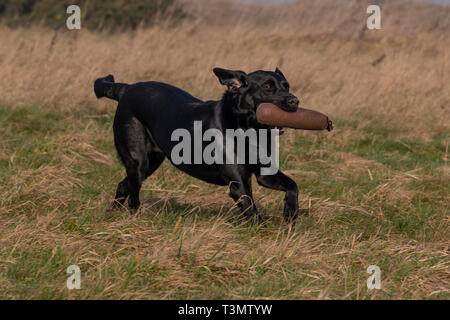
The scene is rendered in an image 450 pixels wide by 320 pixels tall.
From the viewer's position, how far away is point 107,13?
15.5m

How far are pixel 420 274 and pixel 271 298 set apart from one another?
3.14ft

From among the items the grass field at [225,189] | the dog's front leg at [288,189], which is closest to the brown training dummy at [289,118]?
the dog's front leg at [288,189]

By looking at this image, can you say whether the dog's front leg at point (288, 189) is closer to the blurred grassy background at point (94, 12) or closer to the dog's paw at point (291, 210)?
the dog's paw at point (291, 210)

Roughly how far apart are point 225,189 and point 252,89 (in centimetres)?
127

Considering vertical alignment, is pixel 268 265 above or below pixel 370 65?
below

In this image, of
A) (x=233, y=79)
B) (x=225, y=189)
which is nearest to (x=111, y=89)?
(x=225, y=189)

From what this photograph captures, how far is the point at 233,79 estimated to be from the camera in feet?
13.7

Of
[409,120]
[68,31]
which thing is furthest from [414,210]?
[68,31]

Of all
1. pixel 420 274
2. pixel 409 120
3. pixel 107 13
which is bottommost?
pixel 420 274

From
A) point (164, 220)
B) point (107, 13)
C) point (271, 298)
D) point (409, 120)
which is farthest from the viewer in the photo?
point (107, 13)

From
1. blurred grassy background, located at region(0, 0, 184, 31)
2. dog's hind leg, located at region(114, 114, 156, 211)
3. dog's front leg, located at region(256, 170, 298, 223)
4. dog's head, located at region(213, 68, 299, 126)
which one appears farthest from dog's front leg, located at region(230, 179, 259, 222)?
blurred grassy background, located at region(0, 0, 184, 31)

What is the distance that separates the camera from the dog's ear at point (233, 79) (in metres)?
4.16

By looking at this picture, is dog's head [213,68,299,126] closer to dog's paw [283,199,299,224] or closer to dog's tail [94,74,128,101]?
dog's paw [283,199,299,224]

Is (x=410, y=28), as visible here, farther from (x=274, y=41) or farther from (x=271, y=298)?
(x=271, y=298)
